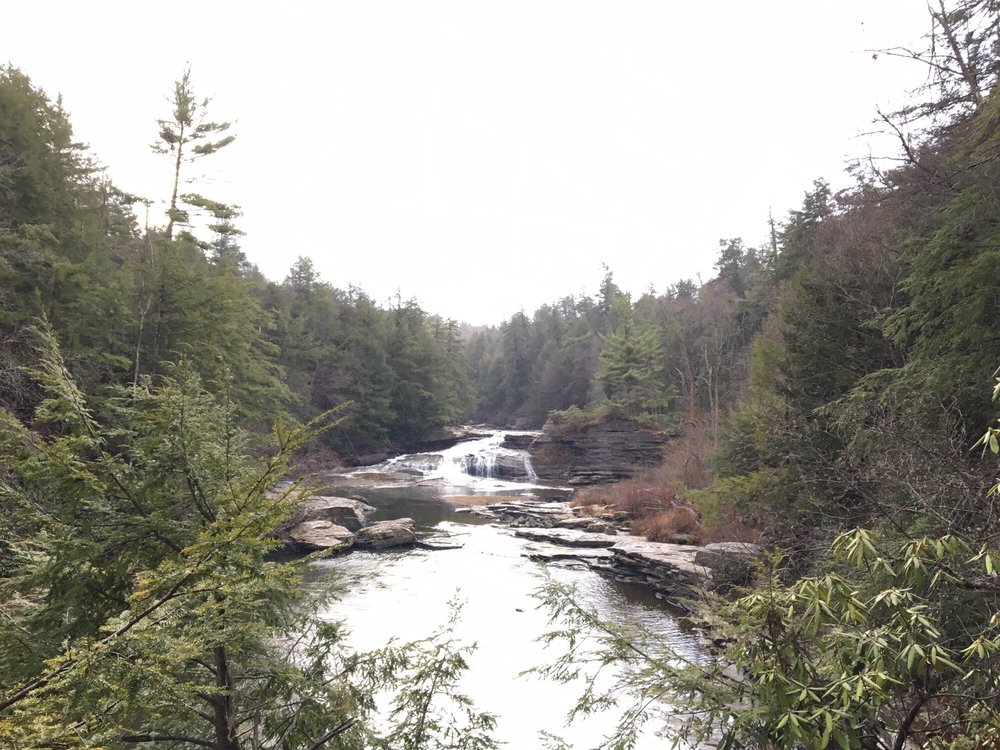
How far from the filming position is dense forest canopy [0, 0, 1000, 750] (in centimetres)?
219

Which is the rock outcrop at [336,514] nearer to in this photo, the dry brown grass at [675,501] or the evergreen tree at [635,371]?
the dry brown grass at [675,501]

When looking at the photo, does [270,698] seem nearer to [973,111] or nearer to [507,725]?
[507,725]

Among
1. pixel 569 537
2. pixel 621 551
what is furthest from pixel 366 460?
pixel 621 551

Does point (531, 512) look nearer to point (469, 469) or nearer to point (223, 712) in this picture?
point (469, 469)

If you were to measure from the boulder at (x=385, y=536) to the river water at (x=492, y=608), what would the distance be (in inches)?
25.2

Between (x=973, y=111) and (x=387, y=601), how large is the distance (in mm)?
13200

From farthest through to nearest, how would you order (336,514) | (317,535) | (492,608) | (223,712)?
1. (336,514)
2. (317,535)
3. (492,608)
4. (223,712)

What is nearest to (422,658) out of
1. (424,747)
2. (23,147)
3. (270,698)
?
(424,747)

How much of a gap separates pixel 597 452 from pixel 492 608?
2267 cm

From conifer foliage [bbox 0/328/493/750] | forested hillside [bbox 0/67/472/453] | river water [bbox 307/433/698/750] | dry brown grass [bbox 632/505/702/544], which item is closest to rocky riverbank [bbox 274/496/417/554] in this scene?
river water [bbox 307/433/698/750]

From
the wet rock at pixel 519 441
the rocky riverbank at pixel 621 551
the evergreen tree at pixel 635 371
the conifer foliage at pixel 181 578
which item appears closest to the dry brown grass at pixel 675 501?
the rocky riverbank at pixel 621 551

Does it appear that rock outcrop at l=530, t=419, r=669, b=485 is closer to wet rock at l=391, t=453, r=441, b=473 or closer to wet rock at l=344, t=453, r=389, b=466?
wet rock at l=391, t=453, r=441, b=473

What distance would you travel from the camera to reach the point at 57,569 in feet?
9.14

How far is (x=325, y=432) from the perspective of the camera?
11531 mm
